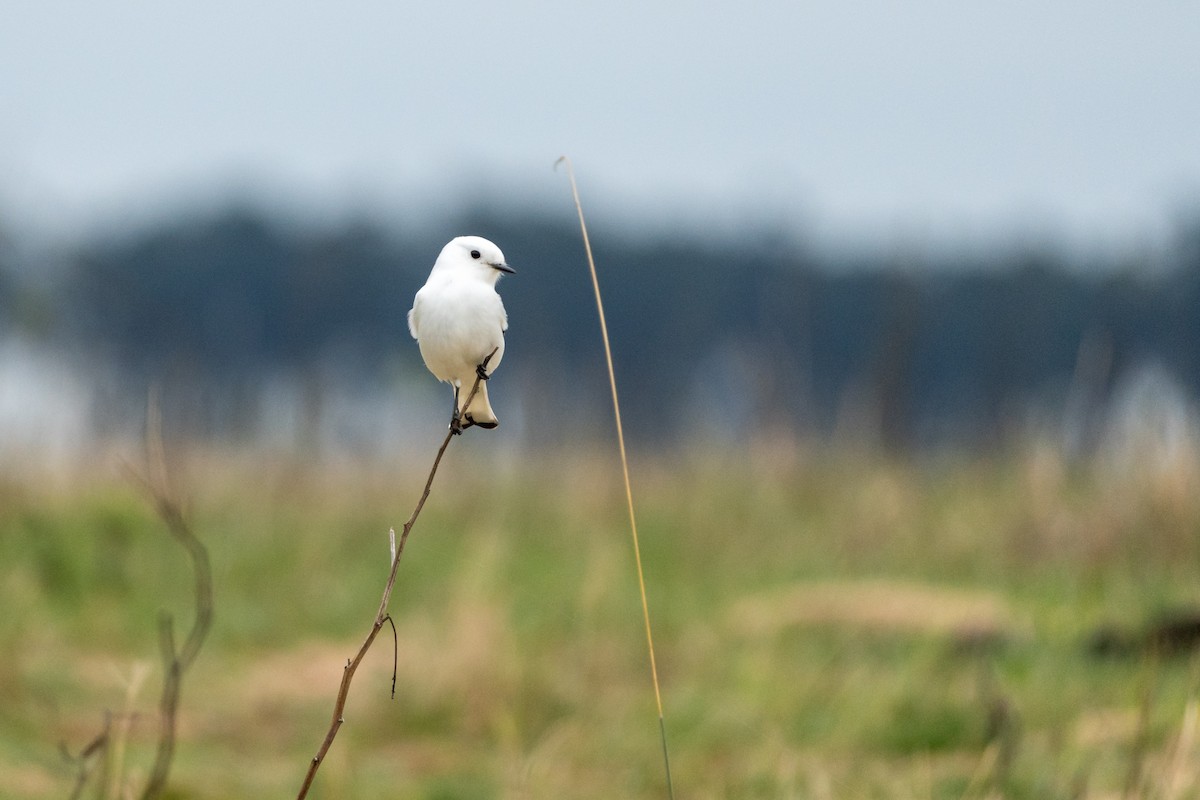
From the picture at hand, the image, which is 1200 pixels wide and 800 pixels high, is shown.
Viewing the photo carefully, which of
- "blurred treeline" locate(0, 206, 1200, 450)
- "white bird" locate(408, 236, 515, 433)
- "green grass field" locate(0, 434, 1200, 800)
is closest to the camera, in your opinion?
"white bird" locate(408, 236, 515, 433)

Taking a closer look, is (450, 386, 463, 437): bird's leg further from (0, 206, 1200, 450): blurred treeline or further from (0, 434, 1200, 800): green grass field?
(0, 206, 1200, 450): blurred treeline

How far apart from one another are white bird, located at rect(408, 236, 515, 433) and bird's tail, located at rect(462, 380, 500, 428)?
0.06ft

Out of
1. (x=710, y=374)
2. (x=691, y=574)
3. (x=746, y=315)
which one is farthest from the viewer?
(x=746, y=315)

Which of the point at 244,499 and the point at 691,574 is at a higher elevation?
the point at 244,499

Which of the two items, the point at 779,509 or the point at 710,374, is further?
the point at 710,374

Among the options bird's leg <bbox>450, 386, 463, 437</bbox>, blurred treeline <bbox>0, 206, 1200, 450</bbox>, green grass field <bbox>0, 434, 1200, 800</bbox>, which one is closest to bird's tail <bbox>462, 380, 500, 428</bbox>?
bird's leg <bbox>450, 386, 463, 437</bbox>

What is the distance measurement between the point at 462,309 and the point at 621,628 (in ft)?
19.0

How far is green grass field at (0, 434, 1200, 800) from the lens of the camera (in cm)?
450

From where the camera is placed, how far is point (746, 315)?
201ft

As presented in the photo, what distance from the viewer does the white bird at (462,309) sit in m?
1.28

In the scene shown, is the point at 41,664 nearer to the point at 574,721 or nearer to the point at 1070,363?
the point at 574,721

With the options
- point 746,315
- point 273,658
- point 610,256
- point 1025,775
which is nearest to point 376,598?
point 273,658

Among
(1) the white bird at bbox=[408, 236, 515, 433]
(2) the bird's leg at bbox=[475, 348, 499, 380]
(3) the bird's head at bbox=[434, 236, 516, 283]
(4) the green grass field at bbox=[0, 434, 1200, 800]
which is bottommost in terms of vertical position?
(4) the green grass field at bbox=[0, 434, 1200, 800]

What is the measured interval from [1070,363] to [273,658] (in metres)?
44.0
